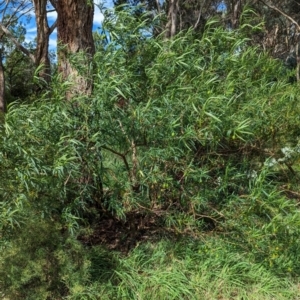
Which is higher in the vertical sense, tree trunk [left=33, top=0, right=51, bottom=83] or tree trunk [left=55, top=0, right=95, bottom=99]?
tree trunk [left=33, top=0, right=51, bottom=83]

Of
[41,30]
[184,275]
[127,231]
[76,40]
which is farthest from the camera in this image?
[41,30]

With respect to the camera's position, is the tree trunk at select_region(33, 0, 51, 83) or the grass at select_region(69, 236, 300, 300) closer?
the grass at select_region(69, 236, 300, 300)

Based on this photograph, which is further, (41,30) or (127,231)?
(41,30)

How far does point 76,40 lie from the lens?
195 inches

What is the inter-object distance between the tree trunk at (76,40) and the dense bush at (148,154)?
206 mm

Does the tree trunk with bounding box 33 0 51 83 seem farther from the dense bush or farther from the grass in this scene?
the grass

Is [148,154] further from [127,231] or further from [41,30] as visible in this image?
[41,30]

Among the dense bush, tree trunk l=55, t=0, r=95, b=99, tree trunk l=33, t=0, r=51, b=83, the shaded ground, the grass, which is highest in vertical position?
tree trunk l=33, t=0, r=51, b=83

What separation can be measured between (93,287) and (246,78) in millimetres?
2668

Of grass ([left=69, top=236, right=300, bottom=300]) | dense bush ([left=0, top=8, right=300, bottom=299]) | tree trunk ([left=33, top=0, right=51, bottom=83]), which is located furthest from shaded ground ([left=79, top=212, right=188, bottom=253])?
tree trunk ([left=33, top=0, right=51, bottom=83])

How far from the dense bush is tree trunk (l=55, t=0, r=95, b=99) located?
21 centimetres

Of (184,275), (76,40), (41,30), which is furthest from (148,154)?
(41,30)

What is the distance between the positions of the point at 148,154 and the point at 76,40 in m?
1.82

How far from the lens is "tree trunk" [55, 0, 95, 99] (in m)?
4.34
